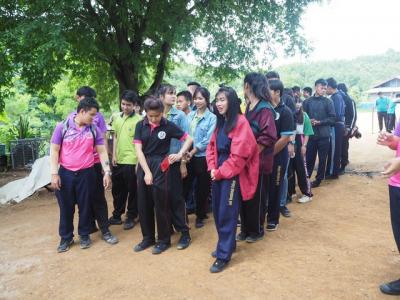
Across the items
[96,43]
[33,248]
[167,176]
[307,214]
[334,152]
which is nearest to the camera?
[167,176]

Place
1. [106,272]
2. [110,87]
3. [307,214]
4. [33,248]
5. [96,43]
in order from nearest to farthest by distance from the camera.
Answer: [106,272] < [33,248] < [307,214] < [96,43] < [110,87]

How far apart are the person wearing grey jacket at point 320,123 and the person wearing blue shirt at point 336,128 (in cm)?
37

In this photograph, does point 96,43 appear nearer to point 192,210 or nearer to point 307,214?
point 192,210

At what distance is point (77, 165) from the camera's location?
14.0ft

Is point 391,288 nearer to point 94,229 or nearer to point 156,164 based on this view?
point 156,164

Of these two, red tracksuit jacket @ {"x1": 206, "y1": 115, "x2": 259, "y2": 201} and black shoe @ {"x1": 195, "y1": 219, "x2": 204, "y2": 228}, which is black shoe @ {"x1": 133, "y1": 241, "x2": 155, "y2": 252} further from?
red tracksuit jacket @ {"x1": 206, "y1": 115, "x2": 259, "y2": 201}

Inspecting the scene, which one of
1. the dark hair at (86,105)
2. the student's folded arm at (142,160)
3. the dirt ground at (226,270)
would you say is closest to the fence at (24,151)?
the dirt ground at (226,270)

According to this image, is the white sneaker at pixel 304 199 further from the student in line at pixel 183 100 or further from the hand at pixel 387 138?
the hand at pixel 387 138

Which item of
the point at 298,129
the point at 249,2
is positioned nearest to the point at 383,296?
the point at 298,129

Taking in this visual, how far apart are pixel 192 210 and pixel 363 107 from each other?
→ 42.9m

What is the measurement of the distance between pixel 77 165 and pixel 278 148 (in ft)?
7.56

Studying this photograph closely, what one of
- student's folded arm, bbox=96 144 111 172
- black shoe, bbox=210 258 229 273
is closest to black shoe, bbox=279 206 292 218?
black shoe, bbox=210 258 229 273

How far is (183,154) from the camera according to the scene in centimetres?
413

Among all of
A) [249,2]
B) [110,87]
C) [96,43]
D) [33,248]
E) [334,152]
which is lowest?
[33,248]
